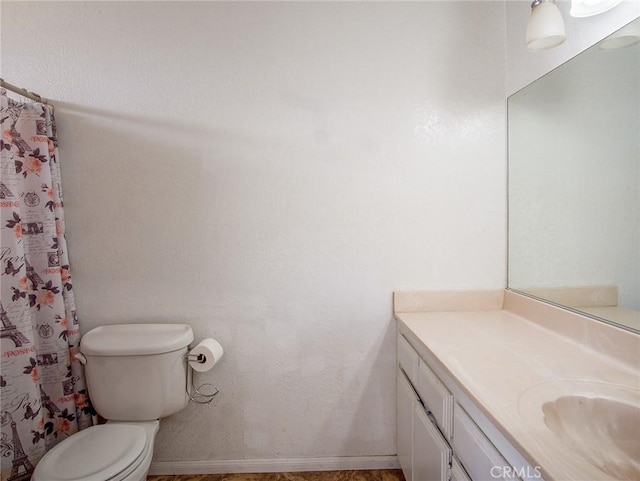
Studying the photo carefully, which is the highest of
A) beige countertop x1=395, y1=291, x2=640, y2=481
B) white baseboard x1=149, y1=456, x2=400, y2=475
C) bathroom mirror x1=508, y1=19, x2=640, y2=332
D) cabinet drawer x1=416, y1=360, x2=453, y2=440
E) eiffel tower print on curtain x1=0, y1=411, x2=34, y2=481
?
bathroom mirror x1=508, y1=19, x2=640, y2=332

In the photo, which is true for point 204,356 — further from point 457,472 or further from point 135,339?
point 457,472

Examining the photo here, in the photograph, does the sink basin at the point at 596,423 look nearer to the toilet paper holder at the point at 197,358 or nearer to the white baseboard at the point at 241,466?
the white baseboard at the point at 241,466

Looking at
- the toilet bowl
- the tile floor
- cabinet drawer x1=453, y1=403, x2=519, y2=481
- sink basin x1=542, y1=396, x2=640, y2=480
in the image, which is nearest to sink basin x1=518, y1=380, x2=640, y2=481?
sink basin x1=542, y1=396, x2=640, y2=480

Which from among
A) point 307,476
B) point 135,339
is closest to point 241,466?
point 307,476

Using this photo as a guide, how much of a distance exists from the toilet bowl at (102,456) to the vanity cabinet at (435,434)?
1079mm

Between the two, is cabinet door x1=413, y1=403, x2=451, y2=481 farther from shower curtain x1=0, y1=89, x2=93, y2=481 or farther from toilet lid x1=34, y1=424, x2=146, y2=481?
shower curtain x1=0, y1=89, x2=93, y2=481

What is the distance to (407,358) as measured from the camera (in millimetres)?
1491

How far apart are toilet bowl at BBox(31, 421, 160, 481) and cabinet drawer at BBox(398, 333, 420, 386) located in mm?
1129

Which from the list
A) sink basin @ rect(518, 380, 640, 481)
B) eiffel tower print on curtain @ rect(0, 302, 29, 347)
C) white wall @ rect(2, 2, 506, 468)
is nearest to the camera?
sink basin @ rect(518, 380, 640, 481)

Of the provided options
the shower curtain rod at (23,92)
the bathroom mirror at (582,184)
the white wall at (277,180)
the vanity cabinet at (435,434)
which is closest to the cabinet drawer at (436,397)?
the vanity cabinet at (435,434)

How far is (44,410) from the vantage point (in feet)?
5.00

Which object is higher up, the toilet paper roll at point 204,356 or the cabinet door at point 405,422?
the toilet paper roll at point 204,356

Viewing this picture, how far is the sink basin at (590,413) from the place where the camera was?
81cm

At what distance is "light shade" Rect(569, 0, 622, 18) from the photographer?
→ 1077 millimetres
